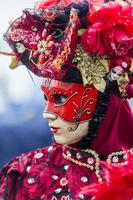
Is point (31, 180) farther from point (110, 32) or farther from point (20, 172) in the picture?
point (110, 32)

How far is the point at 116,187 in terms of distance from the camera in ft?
4.39

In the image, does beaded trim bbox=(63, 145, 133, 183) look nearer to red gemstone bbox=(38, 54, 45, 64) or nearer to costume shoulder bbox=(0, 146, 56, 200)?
costume shoulder bbox=(0, 146, 56, 200)

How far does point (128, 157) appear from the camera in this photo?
146 centimetres

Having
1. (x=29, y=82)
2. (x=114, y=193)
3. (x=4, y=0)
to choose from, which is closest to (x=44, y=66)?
(x=114, y=193)

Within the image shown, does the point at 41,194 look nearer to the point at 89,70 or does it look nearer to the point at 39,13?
the point at 89,70

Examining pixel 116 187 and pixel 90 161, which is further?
pixel 90 161

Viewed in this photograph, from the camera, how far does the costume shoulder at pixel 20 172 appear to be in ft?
4.99

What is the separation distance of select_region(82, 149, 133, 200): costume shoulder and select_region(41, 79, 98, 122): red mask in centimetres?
16

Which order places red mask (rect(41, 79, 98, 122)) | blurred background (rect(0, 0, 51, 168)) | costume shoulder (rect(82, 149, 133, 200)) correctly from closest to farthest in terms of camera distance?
1. costume shoulder (rect(82, 149, 133, 200))
2. red mask (rect(41, 79, 98, 122))
3. blurred background (rect(0, 0, 51, 168))

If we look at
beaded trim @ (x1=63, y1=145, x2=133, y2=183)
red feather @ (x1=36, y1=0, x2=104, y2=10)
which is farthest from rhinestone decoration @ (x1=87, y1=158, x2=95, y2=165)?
red feather @ (x1=36, y1=0, x2=104, y2=10)

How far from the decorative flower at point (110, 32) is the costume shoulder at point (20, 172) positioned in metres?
0.32

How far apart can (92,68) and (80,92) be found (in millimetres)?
66

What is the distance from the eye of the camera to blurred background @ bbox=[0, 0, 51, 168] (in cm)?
187

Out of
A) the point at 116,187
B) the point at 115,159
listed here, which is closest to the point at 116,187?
the point at 116,187
